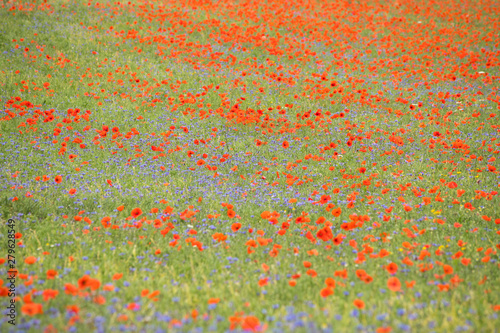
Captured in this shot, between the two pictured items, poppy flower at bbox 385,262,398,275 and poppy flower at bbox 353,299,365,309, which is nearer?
poppy flower at bbox 353,299,365,309

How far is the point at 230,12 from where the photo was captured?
20.2m

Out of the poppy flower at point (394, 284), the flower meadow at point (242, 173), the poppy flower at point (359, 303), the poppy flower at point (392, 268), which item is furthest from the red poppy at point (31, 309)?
the poppy flower at point (392, 268)

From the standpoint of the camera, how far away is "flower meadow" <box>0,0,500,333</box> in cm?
369

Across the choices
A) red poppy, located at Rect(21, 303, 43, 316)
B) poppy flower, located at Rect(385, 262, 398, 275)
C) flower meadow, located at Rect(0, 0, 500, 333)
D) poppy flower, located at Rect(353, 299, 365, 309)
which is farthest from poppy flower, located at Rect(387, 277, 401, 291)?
red poppy, located at Rect(21, 303, 43, 316)

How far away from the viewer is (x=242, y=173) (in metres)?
8.08

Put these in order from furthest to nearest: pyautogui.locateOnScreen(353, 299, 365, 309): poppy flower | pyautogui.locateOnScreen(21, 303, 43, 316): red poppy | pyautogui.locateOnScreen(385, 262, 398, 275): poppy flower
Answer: pyautogui.locateOnScreen(385, 262, 398, 275): poppy flower < pyautogui.locateOnScreen(353, 299, 365, 309): poppy flower < pyautogui.locateOnScreen(21, 303, 43, 316): red poppy

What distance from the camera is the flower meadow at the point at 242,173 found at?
12.1ft

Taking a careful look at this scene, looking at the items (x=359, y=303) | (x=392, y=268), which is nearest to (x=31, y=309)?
(x=359, y=303)

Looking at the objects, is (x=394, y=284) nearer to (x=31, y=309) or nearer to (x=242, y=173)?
(x=31, y=309)

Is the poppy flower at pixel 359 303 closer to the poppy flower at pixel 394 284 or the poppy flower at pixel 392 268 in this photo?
the poppy flower at pixel 394 284

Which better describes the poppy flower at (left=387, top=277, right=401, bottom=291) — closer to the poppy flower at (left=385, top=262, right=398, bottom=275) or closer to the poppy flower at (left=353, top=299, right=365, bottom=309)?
the poppy flower at (left=385, top=262, right=398, bottom=275)

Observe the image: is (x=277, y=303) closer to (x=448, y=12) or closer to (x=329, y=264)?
(x=329, y=264)

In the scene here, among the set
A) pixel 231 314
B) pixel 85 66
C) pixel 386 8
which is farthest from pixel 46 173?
pixel 386 8

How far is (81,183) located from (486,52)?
1721cm
